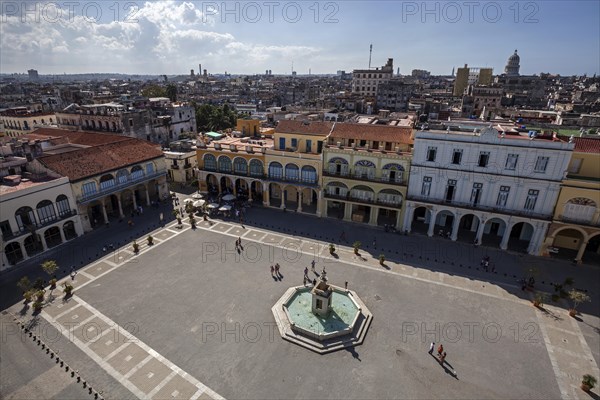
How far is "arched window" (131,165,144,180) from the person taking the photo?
50.4 m

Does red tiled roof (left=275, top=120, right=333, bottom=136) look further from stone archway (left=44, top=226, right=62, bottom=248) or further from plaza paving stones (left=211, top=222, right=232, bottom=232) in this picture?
stone archway (left=44, top=226, right=62, bottom=248)

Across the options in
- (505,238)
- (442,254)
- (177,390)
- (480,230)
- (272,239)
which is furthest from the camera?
(272,239)

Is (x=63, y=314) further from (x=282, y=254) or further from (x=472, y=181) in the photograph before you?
(x=472, y=181)

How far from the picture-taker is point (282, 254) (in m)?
41.1

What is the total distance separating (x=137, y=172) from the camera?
51.1m

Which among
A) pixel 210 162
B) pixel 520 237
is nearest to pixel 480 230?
pixel 520 237

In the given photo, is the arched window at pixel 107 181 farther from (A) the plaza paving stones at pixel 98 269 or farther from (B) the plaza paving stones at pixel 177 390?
(B) the plaza paving stones at pixel 177 390

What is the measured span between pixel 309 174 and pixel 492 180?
23.3 metres

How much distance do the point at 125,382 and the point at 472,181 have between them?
40129 millimetres

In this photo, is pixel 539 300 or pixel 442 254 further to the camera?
pixel 442 254

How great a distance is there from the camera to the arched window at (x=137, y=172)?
50.4 m

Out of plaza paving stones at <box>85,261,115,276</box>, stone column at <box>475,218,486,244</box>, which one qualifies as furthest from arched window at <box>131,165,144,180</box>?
stone column at <box>475,218,486,244</box>

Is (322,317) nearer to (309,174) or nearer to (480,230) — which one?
(309,174)

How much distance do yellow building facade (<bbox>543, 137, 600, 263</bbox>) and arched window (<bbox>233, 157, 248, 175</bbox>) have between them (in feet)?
134
